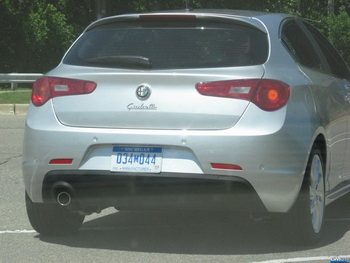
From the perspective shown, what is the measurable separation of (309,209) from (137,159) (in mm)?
1191

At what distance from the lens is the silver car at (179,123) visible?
5.16 metres

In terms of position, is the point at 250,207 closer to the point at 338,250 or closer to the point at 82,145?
the point at 338,250

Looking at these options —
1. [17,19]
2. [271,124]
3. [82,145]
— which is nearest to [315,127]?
[271,124]

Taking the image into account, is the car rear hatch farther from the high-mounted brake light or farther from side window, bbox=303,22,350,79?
side window, bbox=303,22,350,79

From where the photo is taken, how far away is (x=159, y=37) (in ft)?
18.2

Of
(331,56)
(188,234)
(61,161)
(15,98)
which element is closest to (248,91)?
Result: (61,161)

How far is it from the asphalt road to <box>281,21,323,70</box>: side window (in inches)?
48.3

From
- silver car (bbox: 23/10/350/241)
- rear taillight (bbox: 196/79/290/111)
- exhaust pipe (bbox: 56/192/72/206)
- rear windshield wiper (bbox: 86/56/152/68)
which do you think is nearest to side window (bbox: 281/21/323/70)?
silver car (bbox: 23/10/350/241)

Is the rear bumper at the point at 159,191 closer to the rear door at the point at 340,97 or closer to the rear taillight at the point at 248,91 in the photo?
the rear taillight at the point at 248,91

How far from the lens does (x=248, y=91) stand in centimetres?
522

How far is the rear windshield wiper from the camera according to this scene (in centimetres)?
542

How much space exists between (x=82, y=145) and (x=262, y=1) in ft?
117

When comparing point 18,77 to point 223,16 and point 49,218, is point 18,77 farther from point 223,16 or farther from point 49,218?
point 223,16

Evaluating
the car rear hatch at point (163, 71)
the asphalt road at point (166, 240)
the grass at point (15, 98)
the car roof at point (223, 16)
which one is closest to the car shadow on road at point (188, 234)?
the asphalt road at point (166, 240)
